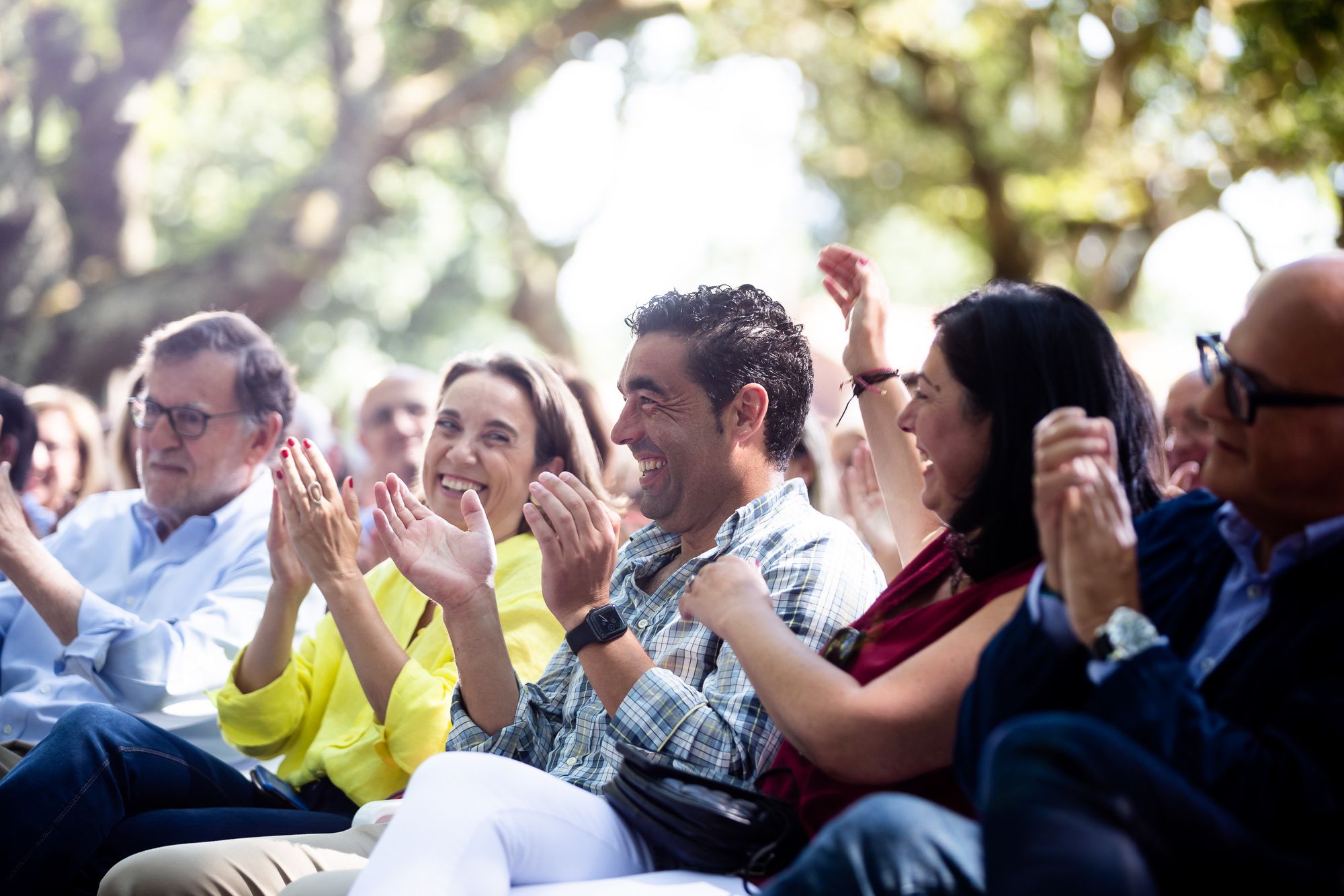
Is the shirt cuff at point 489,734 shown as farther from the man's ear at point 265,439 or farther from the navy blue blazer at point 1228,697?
the man's ear at point 265,439

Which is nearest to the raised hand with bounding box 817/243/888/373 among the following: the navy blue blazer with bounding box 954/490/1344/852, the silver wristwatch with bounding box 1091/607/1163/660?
the navy blue blazer with bounding box 954/490/1344/852

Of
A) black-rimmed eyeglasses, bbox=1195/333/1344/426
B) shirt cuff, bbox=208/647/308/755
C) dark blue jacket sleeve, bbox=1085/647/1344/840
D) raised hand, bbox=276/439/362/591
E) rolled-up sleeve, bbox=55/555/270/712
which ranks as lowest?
shirt cuff, bbox=208/647/308/755

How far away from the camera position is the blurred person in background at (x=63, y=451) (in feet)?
17.4

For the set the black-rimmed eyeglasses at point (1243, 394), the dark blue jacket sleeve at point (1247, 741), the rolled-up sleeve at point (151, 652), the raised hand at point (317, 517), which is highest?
the black-rimmed eyeglasses at point (1243, 394)

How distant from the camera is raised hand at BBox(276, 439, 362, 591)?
3238mm

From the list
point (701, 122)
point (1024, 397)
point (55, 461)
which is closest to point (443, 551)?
point (1024, 397)

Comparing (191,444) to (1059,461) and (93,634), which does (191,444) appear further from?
(1059,461)

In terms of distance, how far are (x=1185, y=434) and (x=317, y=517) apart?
2899 millimetres

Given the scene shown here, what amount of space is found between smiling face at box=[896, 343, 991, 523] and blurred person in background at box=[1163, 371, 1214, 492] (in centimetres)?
207

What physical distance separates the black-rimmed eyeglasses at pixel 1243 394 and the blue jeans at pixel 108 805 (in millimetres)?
2246

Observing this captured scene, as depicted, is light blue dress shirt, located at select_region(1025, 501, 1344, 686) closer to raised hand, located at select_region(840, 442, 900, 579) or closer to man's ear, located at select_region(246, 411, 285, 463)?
raised hand, located at select_region(840, 442, 900, 579)

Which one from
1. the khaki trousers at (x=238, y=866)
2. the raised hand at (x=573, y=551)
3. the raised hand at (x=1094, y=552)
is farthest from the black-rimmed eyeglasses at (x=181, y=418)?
the raised hand at (x=1094, y=552)

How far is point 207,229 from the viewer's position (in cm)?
1866

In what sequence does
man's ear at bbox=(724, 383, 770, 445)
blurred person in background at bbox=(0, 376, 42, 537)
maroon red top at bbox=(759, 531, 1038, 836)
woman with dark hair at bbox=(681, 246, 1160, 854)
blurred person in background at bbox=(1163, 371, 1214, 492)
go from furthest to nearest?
blurred person in background at bbox=(0, 376, 42, 537) < blurred person in background at bbox=(1163, 371, 1214, 492) < man's ear at bbox=(724, 383, 770, 445) < maroon red top at bbox=(759, 531, 1038, 836) < woman with dark hair at bbox=(681, 246, 1160, 854)
